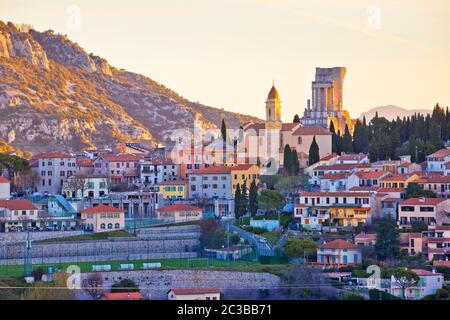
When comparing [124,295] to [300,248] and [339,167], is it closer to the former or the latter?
[300,248]

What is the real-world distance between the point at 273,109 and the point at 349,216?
13989 mm

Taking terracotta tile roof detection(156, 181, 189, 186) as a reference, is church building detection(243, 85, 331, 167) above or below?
above

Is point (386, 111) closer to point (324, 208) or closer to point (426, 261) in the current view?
point (324, 208)

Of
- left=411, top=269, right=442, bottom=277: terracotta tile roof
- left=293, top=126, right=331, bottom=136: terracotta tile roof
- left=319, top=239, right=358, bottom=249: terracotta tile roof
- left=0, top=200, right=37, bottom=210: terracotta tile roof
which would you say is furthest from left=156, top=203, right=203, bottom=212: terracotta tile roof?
left=411, top=269, right=442, bottom=277: terracotta tile roof

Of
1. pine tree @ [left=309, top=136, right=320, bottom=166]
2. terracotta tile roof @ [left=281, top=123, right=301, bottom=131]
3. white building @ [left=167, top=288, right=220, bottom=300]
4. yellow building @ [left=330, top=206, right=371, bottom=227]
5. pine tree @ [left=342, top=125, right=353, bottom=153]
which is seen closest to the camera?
white building @ [left=167, top=288, right=220, bottom=300]

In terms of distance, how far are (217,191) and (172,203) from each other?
5.07ft

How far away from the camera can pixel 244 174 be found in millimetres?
34281

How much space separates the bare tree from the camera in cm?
2058

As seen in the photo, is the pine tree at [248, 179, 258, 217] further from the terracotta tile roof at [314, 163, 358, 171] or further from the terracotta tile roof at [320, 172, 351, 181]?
the terracotta tile roof at [314, 163, 358, 171]

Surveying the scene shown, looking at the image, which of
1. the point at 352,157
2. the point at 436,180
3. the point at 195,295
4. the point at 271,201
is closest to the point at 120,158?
the point at 352,157

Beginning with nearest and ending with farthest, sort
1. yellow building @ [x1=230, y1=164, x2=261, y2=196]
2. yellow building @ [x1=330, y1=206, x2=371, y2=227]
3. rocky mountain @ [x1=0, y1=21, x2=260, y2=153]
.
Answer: yellow building @ [x1=330, y1=206, x2=371, y2=227] < yellow building @ [x1=230, y1=164, x2=261, y2=196] < rocky mountain @ [x1=0, y1=21, x2=260, y2=153]

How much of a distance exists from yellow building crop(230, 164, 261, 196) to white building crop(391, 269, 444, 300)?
1251cm

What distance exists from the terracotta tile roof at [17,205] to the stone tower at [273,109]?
12078 millimetres

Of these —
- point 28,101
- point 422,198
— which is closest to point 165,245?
point 422,198
